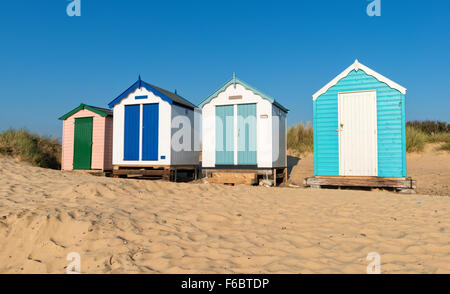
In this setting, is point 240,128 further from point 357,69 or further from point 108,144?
point 108,144

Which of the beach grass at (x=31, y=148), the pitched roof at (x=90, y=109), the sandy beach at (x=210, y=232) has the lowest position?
the sandy beach at (x=210, y=232)

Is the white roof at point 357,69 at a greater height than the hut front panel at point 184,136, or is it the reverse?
the white roof at point 357,69

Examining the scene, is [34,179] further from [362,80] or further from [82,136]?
[362,80]

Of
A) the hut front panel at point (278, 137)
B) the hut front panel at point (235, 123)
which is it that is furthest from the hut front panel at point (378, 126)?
the hut front panel at point (235, 123)

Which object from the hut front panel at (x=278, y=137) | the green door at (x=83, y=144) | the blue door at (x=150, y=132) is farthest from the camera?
the green door at (x=83, y=144)

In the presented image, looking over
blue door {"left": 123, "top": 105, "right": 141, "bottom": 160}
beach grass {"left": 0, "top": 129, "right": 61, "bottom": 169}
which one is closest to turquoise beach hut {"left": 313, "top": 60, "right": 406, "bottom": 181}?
blue door {"left": 123, "top": 105, "right": 141, "bottom": 160}

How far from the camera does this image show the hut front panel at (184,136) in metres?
11.3

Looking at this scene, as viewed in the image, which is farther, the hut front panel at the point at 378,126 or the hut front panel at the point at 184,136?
the hut front panel at the point at 184,136

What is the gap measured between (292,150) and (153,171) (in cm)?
821

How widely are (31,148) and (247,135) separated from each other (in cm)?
1057

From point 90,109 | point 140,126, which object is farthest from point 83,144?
point 140,126

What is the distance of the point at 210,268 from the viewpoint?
318 cm

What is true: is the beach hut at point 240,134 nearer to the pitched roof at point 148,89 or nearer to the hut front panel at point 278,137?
the hut front panel at point 278,137

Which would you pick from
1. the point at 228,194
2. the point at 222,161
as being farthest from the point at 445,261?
the point at 222,161
